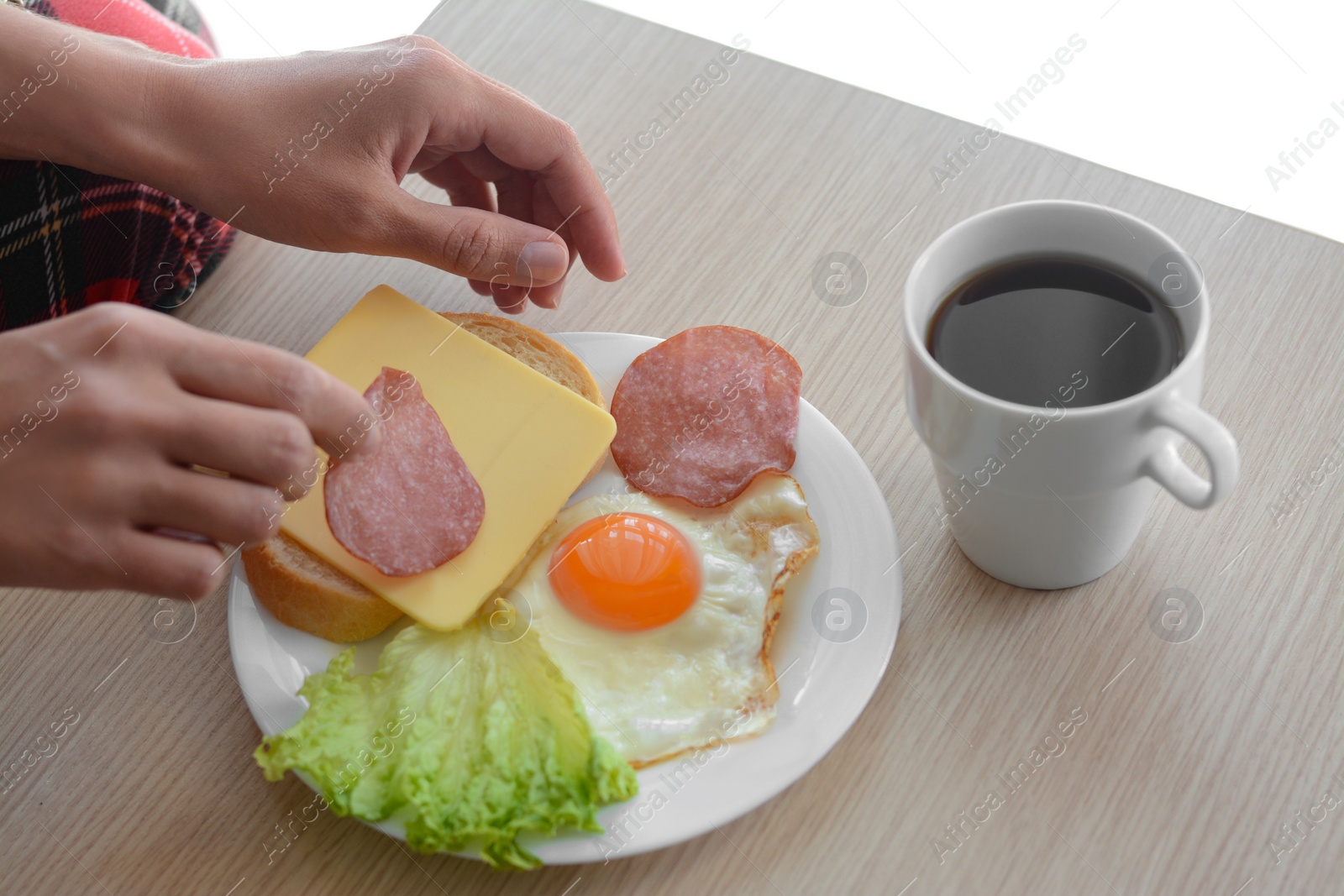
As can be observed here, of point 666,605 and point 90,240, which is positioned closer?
point 666,605

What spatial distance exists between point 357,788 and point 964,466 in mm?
607

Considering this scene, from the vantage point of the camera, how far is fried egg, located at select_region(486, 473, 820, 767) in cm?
96

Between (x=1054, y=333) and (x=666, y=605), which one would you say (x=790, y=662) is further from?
(x=1054, y=333)

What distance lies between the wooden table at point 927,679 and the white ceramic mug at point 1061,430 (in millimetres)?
115

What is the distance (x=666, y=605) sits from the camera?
1024 mm

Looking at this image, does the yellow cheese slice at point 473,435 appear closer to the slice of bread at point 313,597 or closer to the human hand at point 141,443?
the slice of bread at point 313,597

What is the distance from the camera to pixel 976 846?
3.07 feet

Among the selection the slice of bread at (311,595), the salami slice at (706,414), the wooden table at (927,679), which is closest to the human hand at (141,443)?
the slice of bread at (311,595)

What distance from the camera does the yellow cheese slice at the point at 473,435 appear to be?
1032 millimetres

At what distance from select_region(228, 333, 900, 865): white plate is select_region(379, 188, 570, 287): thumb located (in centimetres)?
25

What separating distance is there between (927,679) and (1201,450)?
0.36 m

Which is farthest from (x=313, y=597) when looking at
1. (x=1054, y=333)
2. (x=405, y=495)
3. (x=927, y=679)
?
(x=1054, y=333)

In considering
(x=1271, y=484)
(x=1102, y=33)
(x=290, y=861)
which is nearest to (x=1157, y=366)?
(x=1271, y=484)

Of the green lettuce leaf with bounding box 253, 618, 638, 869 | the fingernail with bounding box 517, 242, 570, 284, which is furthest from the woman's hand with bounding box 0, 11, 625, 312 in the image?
the green lettuce leaf with bounding box 253, 618, 638, 869
